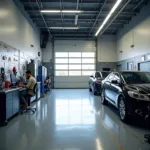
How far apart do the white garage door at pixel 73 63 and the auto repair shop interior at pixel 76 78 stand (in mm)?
93

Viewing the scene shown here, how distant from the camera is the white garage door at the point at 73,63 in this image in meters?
13.6

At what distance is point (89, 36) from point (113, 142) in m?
12.2

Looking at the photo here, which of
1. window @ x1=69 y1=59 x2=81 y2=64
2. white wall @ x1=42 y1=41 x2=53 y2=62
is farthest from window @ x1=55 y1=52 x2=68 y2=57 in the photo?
window @ x1=69 y1=59 x2=81 y2=64

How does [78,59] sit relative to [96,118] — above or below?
above

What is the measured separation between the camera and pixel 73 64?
13.7 m

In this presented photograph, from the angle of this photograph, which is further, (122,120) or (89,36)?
(89,36)

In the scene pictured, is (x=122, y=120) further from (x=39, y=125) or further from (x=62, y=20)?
(x=62, y=20)

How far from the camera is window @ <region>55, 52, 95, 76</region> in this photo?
13.6 metres

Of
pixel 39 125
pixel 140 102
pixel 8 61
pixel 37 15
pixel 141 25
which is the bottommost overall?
pixel 39 125

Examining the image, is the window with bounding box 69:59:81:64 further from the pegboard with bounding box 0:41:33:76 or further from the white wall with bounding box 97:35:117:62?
the pegboard with bounding box 0:41:33:76

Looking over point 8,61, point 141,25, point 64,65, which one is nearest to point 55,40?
point 64,65

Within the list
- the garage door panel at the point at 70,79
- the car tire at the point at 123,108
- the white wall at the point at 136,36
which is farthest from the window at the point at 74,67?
the car tire at the point at 123,108

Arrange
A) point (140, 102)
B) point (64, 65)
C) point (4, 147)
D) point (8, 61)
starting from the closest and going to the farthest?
1. point (4, 147)
2. point (140, 102)
3. point (8, 61)
4. point (64, 65)

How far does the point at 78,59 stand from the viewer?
13.7 m
